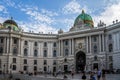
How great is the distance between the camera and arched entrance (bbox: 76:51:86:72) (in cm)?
8295

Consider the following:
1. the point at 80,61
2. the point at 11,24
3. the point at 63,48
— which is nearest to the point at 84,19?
the point at 63,48

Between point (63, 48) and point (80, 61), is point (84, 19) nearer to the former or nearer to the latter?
point (63, 48)

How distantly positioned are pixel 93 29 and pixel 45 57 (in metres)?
22.8

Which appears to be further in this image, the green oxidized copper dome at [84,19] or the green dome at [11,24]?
the green dome at [11,24]

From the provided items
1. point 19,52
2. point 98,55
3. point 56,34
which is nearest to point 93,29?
point 98,55

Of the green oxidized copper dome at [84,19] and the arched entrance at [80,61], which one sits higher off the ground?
the green oxidized copper dome at [84,19]

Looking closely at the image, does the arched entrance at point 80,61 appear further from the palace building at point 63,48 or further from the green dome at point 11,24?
the green dome at point 11,24

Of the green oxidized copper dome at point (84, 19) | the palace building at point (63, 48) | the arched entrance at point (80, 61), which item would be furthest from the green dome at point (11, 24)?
the arched entrance at point (80, 61)

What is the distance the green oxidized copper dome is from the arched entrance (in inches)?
466

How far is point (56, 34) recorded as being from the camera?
9312cm

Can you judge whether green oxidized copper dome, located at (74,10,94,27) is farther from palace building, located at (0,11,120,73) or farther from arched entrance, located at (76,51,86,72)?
arched entrance, located at (76,51,86,72)

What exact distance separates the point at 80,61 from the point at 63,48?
8920 mm

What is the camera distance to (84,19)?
89.8 meters

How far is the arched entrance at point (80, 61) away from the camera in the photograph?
82.9m
